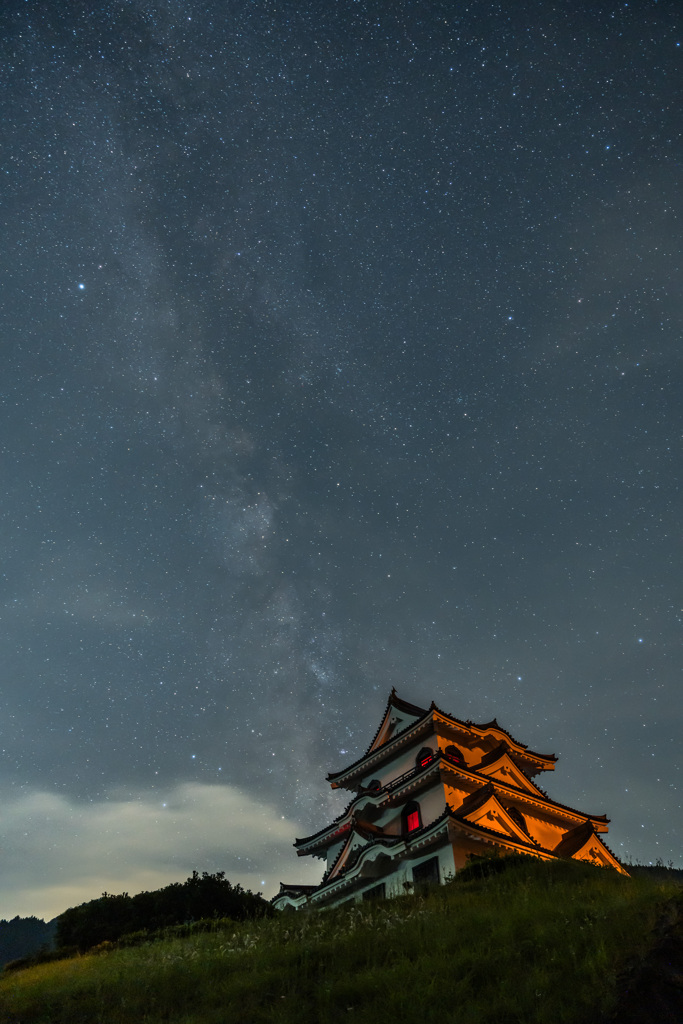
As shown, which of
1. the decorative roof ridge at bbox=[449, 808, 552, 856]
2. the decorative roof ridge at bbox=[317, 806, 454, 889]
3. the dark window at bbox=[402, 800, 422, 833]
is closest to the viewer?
the decorative roof ridge at bbox=[449, 808, 552, 856]

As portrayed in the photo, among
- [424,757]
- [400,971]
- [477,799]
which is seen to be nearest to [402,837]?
[477,799]

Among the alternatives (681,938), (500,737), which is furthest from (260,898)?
(681,938)

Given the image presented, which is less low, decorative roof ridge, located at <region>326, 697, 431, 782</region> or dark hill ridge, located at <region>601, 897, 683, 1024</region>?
decorative roof ridge, located at <region>326, 697, 431, 782</region>

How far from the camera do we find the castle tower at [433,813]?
2717cm

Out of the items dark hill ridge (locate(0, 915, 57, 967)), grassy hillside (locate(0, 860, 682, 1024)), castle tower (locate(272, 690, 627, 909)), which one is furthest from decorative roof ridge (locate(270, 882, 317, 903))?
dark hill ridge (locate(0, 915, 57, 967))

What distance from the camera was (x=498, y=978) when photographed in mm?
8789

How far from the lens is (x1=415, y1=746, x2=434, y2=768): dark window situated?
111ft

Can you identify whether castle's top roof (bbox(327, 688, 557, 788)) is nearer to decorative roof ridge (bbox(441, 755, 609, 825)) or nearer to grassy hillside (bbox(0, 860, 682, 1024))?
decorative roof ridge (bbox(441, 755, 609, 825))

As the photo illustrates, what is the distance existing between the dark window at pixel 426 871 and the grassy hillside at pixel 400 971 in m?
13.7

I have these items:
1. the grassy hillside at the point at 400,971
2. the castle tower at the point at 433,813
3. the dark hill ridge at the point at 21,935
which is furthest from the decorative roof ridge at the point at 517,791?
the dark hill ridge at the point at 21,935

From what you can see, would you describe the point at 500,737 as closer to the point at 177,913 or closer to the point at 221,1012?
A: the point at 177,913

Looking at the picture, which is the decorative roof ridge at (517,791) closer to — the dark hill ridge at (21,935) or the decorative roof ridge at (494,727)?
the decorative roof ridge at (494,727)

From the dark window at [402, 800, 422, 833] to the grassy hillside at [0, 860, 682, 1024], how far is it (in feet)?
59.9

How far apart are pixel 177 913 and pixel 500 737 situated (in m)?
19.6
